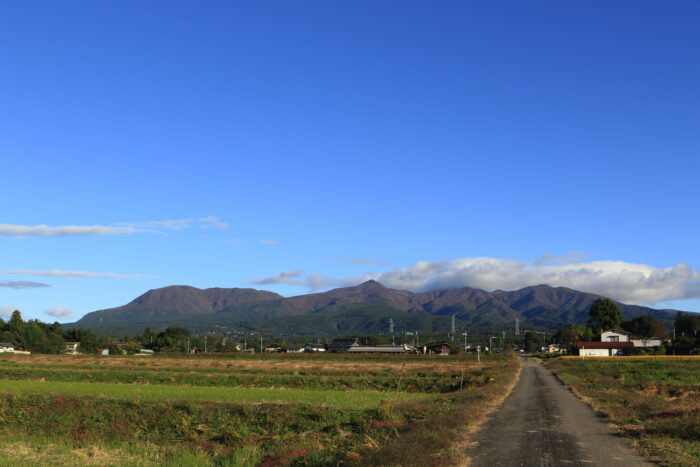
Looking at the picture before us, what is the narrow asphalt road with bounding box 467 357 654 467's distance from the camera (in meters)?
17.3

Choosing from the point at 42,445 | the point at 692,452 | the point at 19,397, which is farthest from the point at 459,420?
the point at 19,397

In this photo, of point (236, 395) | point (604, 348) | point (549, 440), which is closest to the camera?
point (549, 440)

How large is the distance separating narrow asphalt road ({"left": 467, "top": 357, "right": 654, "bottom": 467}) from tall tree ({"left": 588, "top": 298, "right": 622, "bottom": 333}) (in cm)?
16731

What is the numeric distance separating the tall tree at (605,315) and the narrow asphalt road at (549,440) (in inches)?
6587

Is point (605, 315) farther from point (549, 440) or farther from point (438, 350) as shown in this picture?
point (549, 440)

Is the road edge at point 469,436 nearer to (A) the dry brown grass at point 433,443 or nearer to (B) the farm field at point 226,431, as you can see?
(A) the dry brown grass at point 433,443

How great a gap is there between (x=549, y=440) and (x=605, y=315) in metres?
182

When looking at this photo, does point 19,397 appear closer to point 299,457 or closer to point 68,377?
point 299,457

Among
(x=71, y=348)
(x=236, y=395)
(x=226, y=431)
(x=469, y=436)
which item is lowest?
(x=71, y=348)

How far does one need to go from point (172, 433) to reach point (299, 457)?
45.0 feet

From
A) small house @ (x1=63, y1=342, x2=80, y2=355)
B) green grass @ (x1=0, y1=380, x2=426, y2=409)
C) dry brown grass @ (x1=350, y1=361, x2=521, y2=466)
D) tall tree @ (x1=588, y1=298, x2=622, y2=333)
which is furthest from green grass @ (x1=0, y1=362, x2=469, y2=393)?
tall tree @ (x1=588, y1=298, x2=622, y2=333)

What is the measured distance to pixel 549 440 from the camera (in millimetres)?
20672

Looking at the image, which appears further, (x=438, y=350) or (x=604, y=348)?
(x=438, y=350)

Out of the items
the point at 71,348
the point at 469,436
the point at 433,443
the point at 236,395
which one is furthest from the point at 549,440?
the point at 71,348
